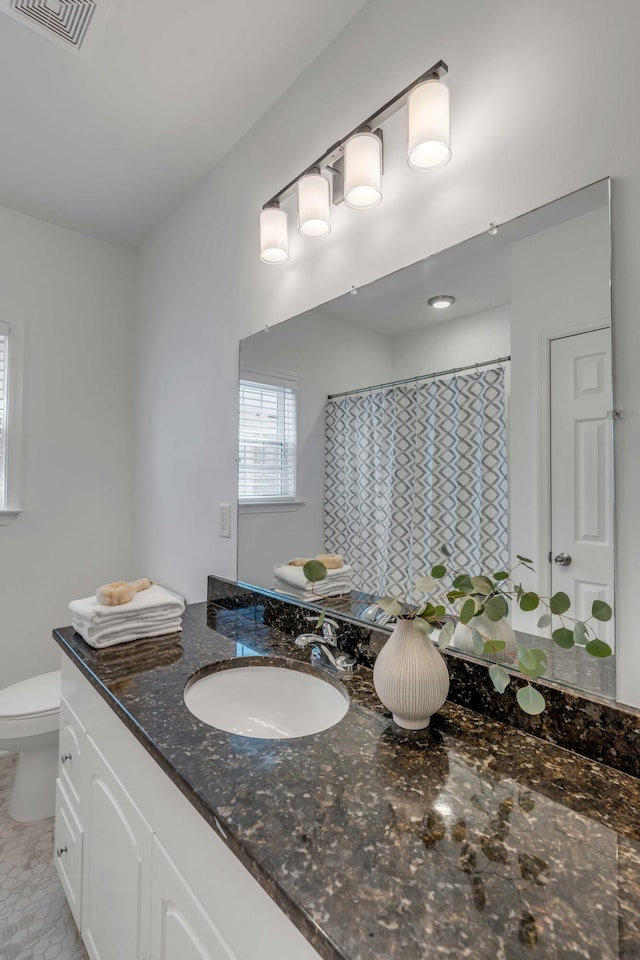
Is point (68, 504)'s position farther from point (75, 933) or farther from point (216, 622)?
point (75, 933)

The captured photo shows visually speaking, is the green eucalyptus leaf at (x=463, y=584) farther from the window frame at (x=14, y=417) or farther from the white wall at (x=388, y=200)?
the window frame at (x=14, y=417)

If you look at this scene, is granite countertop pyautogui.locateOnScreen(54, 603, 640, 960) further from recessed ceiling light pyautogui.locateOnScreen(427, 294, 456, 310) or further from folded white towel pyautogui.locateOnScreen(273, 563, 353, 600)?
recessed ceiling light pyautogui.locateOnScreen(427, 294, 456, 310)

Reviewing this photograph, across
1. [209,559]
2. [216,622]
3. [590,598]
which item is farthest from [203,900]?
[209,559]

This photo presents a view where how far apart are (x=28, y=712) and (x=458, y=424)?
5.74 ft

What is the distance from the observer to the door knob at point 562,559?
884 millimetres

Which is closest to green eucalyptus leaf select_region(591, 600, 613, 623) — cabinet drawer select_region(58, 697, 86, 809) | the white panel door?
the white panel door

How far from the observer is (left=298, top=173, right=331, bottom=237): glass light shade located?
1.33 m

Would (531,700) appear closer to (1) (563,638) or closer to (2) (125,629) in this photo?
(1) (563,638)

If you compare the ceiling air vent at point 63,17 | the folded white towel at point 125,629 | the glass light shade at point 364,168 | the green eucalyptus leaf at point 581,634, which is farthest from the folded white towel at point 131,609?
the ceiling air vent at point 63,17

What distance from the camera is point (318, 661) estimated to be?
1201 mm

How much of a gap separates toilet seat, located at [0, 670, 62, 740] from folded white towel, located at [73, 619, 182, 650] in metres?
0.42

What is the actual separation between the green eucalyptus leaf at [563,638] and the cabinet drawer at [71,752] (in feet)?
3.84

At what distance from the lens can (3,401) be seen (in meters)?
2.22

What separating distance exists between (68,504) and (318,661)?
68.8 inches
